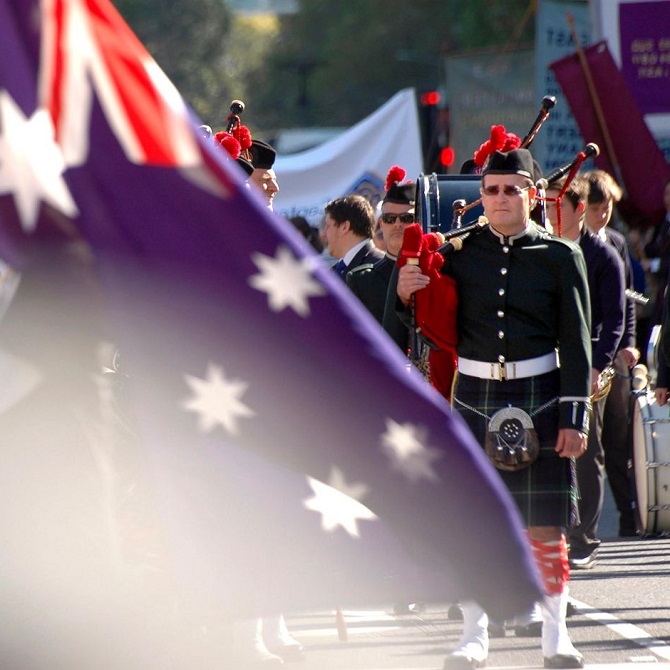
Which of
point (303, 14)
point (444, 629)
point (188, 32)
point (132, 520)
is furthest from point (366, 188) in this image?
point (188, 32)

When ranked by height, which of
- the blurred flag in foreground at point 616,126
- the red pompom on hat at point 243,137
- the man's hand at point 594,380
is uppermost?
the blurred flag in foreground at point 616,126

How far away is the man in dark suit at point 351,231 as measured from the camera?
8.54m

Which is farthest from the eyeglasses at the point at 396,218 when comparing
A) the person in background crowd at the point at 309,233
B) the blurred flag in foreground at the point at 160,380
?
the blurred flag in foreground at the point at 160,380

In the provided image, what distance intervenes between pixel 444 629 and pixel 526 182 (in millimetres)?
1949

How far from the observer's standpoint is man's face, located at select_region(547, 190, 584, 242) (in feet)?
27.5

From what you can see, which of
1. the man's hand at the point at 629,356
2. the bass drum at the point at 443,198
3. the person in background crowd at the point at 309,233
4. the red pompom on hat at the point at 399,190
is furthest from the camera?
the person in background crowd at the point at 309,233

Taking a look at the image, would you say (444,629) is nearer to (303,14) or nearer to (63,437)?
(63,437)

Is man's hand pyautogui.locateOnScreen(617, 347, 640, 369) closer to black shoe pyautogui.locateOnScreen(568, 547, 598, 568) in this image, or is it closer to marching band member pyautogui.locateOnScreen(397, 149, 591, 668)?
black shoe pyautogui.locateOnScreen(568, 547, 598, 568)

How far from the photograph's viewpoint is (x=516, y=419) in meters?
6.25

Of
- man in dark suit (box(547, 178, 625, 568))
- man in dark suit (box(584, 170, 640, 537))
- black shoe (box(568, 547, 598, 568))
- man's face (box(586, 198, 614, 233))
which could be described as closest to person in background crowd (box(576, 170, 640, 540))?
man in dark suit (box(584, 170, 640, 537))

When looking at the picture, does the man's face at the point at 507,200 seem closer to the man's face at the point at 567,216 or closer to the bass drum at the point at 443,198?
the bass drum at the point at 443,198

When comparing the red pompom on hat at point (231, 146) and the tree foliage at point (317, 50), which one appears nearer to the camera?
the red pompom on hat at point (231, 146)

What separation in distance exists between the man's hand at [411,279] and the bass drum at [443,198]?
72.0 inches

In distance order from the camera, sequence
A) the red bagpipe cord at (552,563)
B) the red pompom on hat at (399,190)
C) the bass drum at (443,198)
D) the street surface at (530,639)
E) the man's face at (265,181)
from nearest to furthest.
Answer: the red bagpipe cord at (552,563)
the street surface at (530,639)
the man's face at (265,181)
the bass drum at (443,198)
the red pompom on hat at (399,190)
